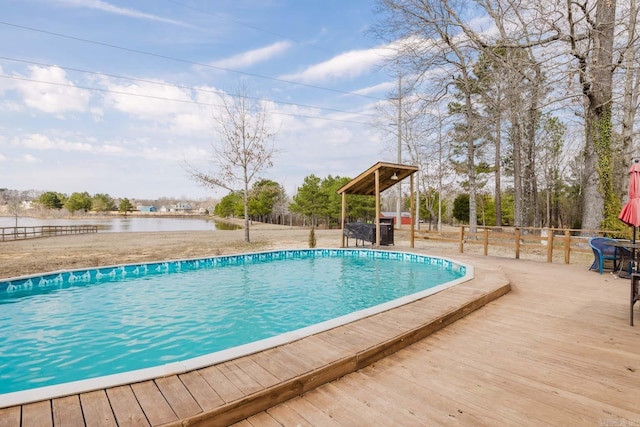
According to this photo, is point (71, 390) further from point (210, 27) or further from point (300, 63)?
point (300, 63)

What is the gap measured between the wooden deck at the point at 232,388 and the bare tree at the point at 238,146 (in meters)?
14.1

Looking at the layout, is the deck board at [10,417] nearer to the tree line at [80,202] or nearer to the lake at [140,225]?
the lake at [140,225]

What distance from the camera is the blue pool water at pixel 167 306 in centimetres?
372

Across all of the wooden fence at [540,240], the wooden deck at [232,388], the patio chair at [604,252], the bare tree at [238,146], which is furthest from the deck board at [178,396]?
the bare tree at [238,146]

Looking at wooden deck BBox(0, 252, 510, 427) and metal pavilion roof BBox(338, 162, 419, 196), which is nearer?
wooden deck BBox(0, 252, 510, 427)

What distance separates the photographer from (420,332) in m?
3.11

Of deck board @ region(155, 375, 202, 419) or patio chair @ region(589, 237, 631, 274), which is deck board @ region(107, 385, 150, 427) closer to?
deck board @ region(155, 375, 202, 419)

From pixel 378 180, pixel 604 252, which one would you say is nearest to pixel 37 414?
pixel 604 252

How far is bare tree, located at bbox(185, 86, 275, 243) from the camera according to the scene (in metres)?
16.4

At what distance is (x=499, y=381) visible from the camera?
7.60 ft

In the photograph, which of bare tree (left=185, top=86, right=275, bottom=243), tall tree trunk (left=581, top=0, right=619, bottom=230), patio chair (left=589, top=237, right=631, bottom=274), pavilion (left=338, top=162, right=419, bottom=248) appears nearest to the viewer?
patio chair (left=589, top=237, right=631, bottom=274)

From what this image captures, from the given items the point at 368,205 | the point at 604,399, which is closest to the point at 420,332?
the point at 604,399

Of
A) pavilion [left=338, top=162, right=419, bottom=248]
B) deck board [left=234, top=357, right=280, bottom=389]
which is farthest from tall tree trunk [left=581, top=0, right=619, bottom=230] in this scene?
deck board [left=234, top=357, right=280, bottom=389]

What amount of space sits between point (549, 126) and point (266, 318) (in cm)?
2538
